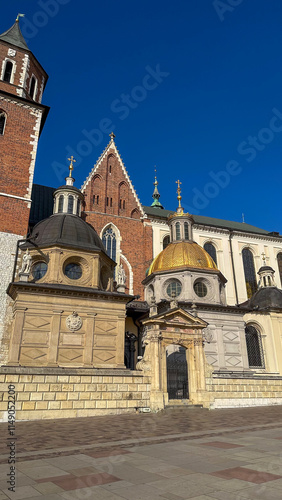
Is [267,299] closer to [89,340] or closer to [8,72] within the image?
[89,340]

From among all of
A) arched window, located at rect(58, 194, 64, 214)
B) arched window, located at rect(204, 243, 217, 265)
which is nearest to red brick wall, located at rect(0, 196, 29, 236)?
arched window, located at rect(58, 194, 64, 214)

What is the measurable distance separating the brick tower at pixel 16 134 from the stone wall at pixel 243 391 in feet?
38.8

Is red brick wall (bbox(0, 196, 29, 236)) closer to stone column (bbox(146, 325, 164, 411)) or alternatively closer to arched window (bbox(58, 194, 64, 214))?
arched window (bbox(58, 194, 64, 214))

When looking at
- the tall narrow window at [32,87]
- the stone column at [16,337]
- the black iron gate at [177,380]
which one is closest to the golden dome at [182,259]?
the black iron gate at [177,380]

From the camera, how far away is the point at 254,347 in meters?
26.3

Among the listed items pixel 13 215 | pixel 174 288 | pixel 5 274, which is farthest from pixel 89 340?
pixel 13 215

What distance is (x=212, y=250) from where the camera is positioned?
37.0 metres

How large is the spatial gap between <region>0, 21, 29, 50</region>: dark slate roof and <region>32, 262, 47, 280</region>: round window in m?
18.5

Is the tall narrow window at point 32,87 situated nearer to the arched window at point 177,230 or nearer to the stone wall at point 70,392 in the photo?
the arched window at point 177,230

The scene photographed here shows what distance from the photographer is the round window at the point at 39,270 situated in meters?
20.8

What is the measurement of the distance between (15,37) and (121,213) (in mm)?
17100

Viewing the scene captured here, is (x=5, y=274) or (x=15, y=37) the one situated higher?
(x=15, y=37)

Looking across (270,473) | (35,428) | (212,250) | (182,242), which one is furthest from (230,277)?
(270,473)

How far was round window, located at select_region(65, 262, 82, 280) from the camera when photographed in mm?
21000
